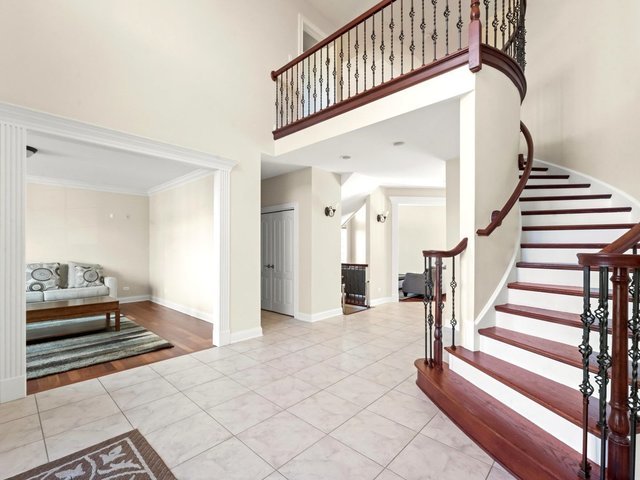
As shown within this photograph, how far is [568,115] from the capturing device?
178 inches

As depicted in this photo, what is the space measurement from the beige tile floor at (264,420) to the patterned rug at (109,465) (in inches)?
2.8

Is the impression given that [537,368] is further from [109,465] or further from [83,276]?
[83,276]

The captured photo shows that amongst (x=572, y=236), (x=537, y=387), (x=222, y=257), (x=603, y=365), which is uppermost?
(x=572, y=236)

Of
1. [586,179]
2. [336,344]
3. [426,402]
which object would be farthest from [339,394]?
[586,179]

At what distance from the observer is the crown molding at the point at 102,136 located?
8.68 ft

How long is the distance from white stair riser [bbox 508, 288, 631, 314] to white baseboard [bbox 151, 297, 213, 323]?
4379 millimetres

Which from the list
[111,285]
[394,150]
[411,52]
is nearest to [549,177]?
[394,150]

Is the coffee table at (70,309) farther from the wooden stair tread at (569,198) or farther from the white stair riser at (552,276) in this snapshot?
the wooden stair tread at (569,198)

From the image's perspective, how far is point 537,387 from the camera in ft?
6.38

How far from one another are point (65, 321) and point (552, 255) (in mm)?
7016

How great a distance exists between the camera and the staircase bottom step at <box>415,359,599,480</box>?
1.54m

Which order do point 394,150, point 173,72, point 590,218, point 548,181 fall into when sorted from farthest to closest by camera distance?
point 548,181
point 394,150
point 173,72
point 590,218

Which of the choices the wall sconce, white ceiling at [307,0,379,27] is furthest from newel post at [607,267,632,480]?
white ceiling at [307,0,379,27]

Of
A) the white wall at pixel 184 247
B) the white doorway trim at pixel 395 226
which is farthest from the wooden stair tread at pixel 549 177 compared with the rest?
the white wall at pixel 184 247
